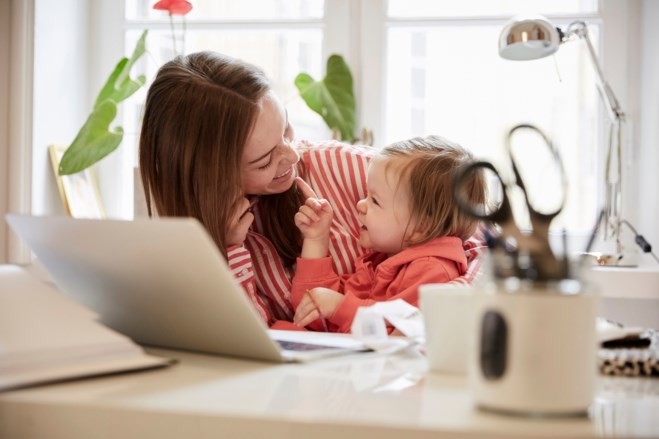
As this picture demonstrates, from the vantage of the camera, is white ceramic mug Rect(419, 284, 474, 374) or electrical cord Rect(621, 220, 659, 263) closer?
white ceramic mug Rect(419, 284, 474, 374)

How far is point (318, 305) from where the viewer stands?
1.25 meters

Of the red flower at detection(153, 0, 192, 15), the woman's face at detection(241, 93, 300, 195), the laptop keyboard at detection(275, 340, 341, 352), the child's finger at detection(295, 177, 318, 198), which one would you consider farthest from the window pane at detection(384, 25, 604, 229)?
the laptop keyboard at detection(275, 340, 341, 352)

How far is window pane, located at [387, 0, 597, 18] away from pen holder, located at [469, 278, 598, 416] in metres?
2.27

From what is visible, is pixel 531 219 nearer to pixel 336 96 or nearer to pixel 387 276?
pixel 387 276

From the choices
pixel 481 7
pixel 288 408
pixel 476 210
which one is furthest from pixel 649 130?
pixel 288 408

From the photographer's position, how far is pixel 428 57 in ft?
8.91

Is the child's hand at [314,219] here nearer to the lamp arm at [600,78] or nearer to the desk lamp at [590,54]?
the desk lamp at [590,54]

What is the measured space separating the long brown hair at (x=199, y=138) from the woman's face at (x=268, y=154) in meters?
0.02

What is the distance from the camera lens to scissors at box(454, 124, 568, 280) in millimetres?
496

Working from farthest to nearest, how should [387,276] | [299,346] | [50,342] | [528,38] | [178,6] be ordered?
[178,6] < [528,38] < [387,276] < [299,346] < [50,342]

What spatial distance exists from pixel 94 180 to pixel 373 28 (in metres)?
1.08

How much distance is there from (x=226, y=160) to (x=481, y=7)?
152 cm

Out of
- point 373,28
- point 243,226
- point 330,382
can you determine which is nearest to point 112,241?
point 330,382

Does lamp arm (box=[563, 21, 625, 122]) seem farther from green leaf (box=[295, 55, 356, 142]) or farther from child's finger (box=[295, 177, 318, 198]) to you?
child's finger (box=[295, 177, 318, 198])
